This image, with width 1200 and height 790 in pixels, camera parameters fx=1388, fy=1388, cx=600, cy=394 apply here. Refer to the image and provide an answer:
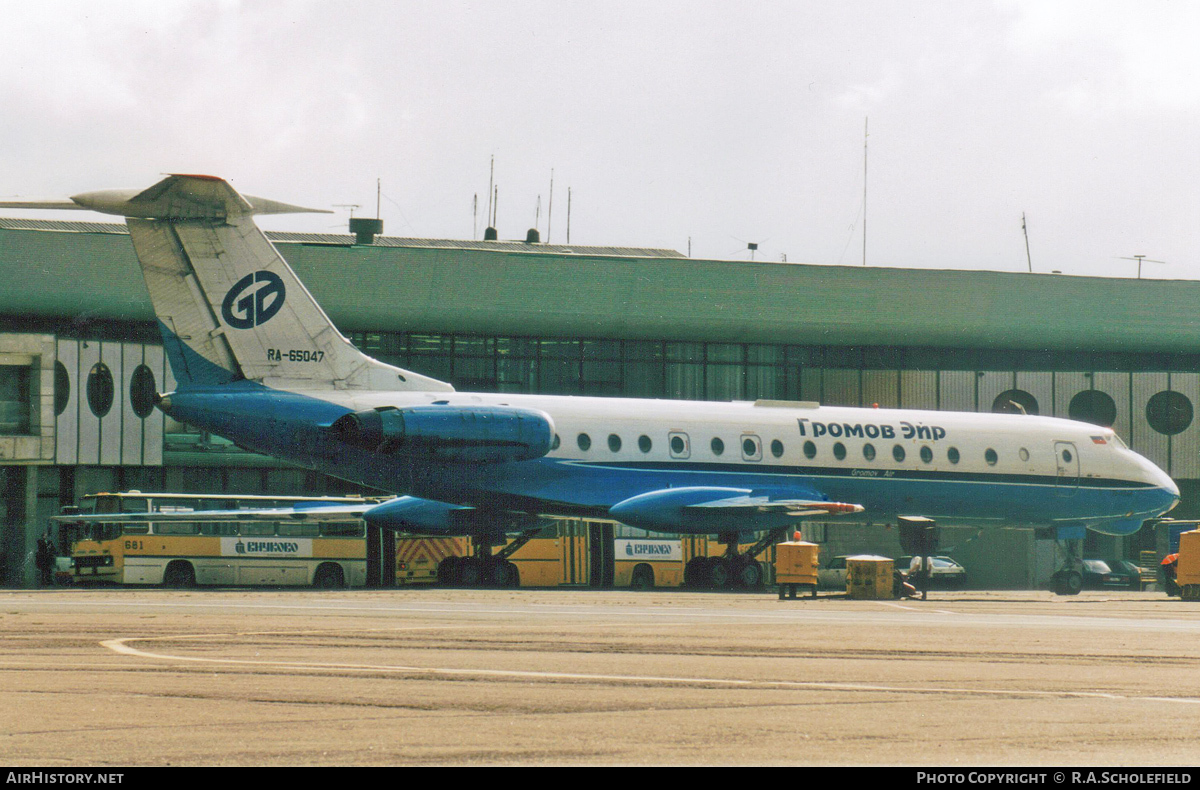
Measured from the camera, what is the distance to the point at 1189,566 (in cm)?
3077

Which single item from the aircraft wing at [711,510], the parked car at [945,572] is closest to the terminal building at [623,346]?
the parked car at [945,572]

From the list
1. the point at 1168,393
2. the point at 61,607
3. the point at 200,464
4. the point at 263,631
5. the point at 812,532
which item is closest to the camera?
the point at 263,631

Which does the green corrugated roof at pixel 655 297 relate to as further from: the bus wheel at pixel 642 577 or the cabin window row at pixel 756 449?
the cabin window row at pixel 756 449

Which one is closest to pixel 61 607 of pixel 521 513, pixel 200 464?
pixel 521 513

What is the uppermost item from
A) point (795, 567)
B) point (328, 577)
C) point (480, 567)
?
point (795, 567)

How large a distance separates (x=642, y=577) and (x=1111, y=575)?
734 inches

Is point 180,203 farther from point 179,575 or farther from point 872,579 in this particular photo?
point 872,579

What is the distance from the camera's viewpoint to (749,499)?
99.6 feet

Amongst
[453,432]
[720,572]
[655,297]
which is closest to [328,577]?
[720,572]

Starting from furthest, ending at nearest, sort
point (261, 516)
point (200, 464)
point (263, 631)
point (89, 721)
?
point (200, 464), point (261, 516), point (263, 631), point (89, 721)

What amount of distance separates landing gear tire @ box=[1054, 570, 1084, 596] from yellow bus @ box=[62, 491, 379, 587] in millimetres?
17708

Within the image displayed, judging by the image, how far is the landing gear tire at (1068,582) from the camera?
33.6 m
